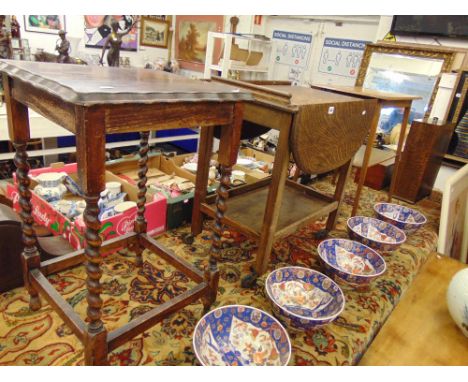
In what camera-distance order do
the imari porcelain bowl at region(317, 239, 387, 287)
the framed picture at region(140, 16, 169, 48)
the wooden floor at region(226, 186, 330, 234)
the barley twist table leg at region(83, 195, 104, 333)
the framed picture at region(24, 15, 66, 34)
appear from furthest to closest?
the framed picture at region(140, 16, 169, 48), the framed picture at region(24, 15, 66, 34), the wooden floor at region(226, 186, 330, 234), the imari porcelain bowl at region(317, 239, 387, 287), the barley twist table leg at region(83, 195, 104, 333)

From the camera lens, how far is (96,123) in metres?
0.74

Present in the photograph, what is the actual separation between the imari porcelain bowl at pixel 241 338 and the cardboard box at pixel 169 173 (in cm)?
85

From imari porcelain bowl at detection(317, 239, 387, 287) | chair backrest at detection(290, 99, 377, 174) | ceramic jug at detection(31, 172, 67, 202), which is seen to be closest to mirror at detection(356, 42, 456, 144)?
chair backrest at detection(290, 99, 377, 174)

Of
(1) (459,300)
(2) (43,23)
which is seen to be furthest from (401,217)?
(2) (43,23)

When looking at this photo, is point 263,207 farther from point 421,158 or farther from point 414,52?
point 414,52

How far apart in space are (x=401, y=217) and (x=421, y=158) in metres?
0.74

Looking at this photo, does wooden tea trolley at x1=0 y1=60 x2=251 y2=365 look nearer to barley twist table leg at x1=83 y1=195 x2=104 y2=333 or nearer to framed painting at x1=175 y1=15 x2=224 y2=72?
barley twist table leg at x1=83 y1=195 x2=104 y2=333

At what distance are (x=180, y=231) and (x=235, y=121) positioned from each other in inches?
40.3

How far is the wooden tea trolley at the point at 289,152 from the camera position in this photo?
1.39m

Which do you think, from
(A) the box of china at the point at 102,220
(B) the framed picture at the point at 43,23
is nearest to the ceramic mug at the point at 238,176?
(A) the box of china at the point at 102,220

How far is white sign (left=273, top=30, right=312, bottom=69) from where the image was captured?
369 cm

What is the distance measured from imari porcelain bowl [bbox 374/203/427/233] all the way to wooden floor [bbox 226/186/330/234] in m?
0.45
